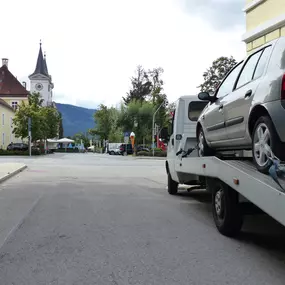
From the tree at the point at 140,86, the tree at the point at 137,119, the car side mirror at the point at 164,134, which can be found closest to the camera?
the car side mirror at the point at 164,134

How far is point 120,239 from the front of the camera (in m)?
5.97

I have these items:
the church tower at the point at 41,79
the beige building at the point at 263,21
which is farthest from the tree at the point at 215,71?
the church tower at the point at 41,79

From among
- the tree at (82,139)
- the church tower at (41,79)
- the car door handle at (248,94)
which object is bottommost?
the car door handle at (248,94)

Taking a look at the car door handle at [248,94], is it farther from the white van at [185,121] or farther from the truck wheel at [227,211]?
the white van at [185,121]

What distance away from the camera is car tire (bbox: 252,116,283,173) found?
4.68 m

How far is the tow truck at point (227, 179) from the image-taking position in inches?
168

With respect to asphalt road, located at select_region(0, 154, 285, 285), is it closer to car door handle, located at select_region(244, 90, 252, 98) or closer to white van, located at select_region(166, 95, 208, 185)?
white van, located at select_region(166, 95, 208, 185)

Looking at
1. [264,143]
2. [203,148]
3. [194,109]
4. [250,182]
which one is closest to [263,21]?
[194,109]

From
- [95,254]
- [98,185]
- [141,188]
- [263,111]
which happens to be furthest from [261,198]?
[98,185]

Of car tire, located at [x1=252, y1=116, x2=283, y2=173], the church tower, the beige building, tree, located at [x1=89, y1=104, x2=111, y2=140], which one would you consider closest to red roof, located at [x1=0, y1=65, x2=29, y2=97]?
tree, located at [x1=89, y1=104, x2=111, y2=140]

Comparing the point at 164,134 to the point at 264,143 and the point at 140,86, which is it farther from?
the point at 140,86

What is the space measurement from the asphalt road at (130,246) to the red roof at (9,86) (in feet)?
242

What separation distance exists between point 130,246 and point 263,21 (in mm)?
11535

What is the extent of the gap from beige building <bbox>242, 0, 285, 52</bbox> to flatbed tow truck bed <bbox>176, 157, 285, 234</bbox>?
27.6 feet
